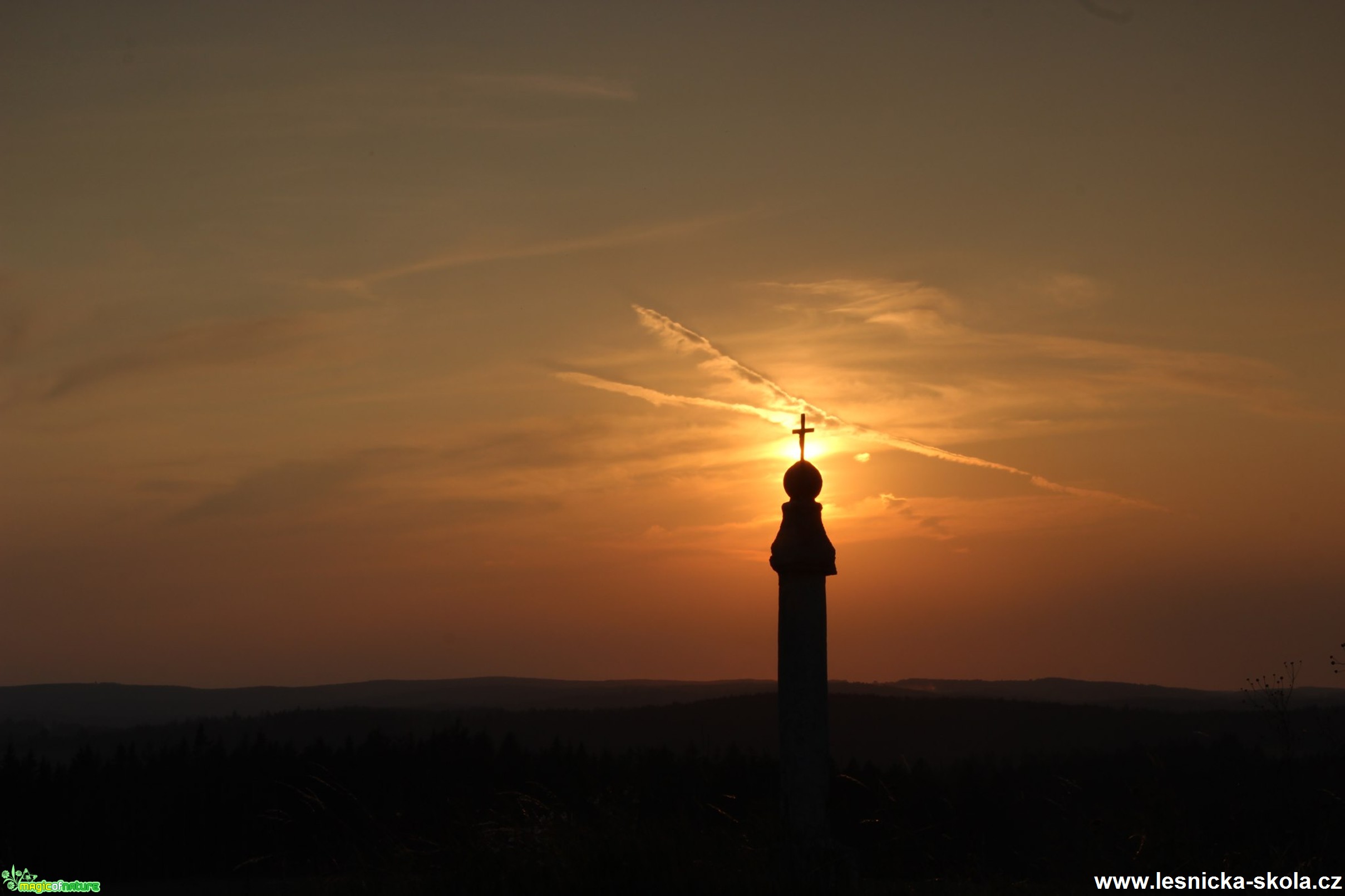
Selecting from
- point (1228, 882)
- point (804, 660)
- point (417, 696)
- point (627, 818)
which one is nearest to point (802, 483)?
point (804, 660)

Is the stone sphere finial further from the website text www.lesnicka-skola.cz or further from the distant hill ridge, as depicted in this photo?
the distant hill ridge

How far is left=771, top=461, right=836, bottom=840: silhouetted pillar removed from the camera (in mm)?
10523

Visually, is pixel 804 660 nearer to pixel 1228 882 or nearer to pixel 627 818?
pixel 627 818

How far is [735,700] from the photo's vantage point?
84125mm

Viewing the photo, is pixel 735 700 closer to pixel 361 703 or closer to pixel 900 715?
pixel 900 715

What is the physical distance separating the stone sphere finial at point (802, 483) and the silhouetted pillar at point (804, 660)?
11mm

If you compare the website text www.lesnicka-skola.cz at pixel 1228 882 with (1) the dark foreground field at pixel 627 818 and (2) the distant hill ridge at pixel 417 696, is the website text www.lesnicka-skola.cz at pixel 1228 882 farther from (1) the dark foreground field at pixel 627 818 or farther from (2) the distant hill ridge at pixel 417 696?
(2) the distant hill ridge at pixel 417 696

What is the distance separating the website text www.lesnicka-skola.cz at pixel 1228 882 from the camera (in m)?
9.58

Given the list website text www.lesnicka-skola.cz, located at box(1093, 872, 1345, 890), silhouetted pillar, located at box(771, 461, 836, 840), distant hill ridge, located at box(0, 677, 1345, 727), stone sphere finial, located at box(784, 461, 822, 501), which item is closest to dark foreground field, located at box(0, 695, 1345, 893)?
website text www.lesnicka-skola.cz, located at box(1093, 872, 1345, 890)

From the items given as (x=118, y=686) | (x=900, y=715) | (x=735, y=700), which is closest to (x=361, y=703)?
(x=118, y=686)

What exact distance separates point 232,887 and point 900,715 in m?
68.5

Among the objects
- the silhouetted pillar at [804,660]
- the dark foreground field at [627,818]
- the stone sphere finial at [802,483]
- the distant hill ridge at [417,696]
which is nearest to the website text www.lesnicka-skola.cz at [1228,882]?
the dark foreground field at [627,818]

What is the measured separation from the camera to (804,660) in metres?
10.8

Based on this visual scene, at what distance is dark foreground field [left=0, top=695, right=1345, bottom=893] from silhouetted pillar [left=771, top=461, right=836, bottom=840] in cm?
44
